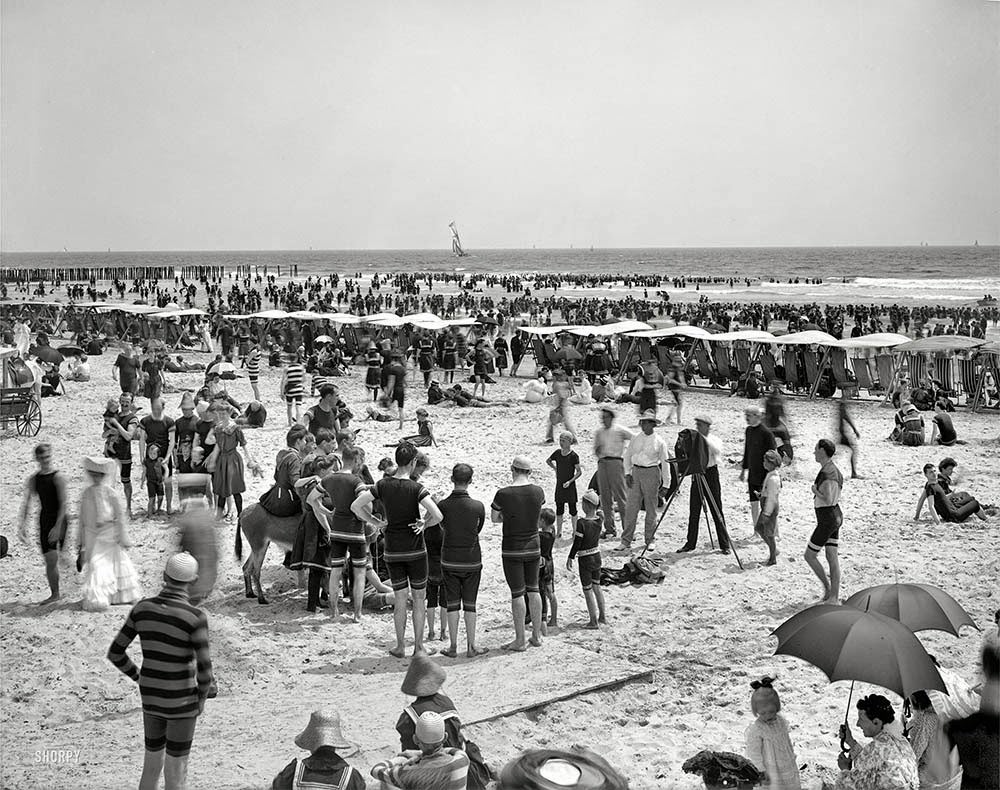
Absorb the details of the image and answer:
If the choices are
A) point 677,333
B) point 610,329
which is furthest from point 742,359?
point 610,329

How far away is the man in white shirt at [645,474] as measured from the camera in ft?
29.5

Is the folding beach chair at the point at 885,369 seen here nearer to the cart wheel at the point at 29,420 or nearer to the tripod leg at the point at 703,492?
the tripod leg at the point at 703,492

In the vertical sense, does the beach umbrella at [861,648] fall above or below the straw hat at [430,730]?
below

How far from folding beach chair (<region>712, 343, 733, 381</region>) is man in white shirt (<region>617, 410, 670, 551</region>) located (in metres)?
12.0

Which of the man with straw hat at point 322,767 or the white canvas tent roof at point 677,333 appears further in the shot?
the white canvas tent roof at point 677,333

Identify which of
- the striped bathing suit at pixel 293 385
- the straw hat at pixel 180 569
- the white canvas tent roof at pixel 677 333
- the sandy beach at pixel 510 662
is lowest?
the sandy beach at pixel 510 662

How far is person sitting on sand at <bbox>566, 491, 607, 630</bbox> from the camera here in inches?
272

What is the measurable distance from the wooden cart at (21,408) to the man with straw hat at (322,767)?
1160cm

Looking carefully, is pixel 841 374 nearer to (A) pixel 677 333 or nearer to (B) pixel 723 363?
(B) pixel 723 363

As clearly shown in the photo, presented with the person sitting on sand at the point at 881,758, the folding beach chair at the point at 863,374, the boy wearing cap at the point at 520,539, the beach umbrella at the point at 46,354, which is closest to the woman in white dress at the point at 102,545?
the boy wearing cap at the point at 520,539

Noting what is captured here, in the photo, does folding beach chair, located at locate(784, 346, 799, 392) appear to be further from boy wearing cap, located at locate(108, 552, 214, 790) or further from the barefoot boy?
boy wearing cap, located at locate(108, 552, 214, 790)

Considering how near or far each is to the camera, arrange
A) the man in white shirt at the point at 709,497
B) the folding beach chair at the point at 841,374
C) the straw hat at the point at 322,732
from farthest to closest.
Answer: the folding beach chair at the point at 841,374 < the man in white shirt at the point at 709,497 < the straw hat at the point at 322,732

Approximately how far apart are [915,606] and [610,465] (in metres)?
4.30

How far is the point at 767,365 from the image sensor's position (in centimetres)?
2011
